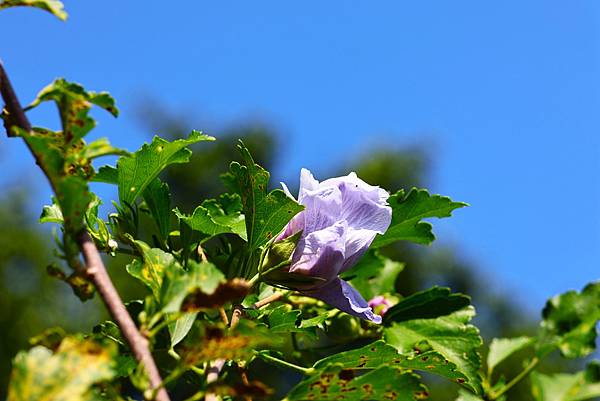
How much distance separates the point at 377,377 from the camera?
54cm

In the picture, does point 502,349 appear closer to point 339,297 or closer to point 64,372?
point 339,297

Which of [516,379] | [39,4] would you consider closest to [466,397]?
[516,379]

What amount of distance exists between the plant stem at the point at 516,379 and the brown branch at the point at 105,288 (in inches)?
7.9

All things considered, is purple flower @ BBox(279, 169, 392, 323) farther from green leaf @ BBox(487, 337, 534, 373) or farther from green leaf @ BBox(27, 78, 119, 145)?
green leaf @ BBox(27, 78, 119, 145)

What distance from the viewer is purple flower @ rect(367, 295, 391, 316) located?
93 cm

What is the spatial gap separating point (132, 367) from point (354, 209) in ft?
0.72

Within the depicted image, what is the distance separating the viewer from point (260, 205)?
2.26 feet

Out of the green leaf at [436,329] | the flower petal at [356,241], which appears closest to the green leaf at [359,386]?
the flower petal at [356,241]

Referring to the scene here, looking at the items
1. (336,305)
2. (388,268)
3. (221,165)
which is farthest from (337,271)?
(221,165)

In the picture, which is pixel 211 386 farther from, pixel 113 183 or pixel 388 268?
pixel 388 268

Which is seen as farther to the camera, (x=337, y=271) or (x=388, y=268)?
(x=388, y=268)

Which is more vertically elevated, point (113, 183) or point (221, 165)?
point (221, 165)

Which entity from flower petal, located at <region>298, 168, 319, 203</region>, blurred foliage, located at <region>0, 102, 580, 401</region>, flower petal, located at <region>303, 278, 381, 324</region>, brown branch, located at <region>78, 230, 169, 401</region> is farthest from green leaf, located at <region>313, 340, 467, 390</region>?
blurred foliage, located at <region>0, 102, 580, 401</region>

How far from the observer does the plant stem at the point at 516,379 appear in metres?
0.47
